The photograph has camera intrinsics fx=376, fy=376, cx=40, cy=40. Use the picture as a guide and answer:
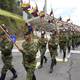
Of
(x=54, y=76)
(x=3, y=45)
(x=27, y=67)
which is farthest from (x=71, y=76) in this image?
(x=27, y=67)

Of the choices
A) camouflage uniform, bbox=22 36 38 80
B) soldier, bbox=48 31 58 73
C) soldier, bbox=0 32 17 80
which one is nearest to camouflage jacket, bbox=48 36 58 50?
soldier, bbox=48 31 58 73

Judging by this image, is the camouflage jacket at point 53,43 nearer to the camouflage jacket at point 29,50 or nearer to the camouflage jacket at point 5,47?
the camouflage jacket at point 5,47

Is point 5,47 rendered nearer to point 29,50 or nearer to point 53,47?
point 29,50

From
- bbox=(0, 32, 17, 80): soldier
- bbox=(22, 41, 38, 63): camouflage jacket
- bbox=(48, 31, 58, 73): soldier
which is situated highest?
bbox=(22, 41, 38, 63): camouflage jacket

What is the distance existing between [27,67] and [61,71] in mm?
6526

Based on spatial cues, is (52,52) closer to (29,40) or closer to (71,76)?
(71,76)

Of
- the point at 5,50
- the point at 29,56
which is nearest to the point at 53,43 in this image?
the point at 5,50

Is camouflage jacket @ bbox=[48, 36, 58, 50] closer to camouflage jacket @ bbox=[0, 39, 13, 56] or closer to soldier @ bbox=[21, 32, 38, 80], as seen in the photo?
camouflage jacket @ bbox=[0, 39, 13, 56]

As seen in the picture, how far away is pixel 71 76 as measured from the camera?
48.4 ft

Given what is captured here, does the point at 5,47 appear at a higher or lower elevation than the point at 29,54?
lower

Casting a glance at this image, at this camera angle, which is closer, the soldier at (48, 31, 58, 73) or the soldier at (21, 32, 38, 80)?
the soldier at (21, 32, 38, 80)

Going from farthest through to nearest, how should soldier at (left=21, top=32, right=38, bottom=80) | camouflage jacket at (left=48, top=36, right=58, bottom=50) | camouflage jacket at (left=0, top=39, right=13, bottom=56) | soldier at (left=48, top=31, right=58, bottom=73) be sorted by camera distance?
camouflage jacket at (left=48, top=36, right=58, bottom=50) < soldier at (left=48, top=31, right=58, bottom=73) < camouflage jacket at (left=0, top=39, right=13, bottom=56) < soldier at (left=21, top=32, right=38, bottom=80)

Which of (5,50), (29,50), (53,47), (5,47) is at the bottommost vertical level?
(53,47)

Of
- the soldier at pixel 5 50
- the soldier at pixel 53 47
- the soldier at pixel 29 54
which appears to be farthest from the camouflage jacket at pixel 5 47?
the soldier at pixel 53 47
